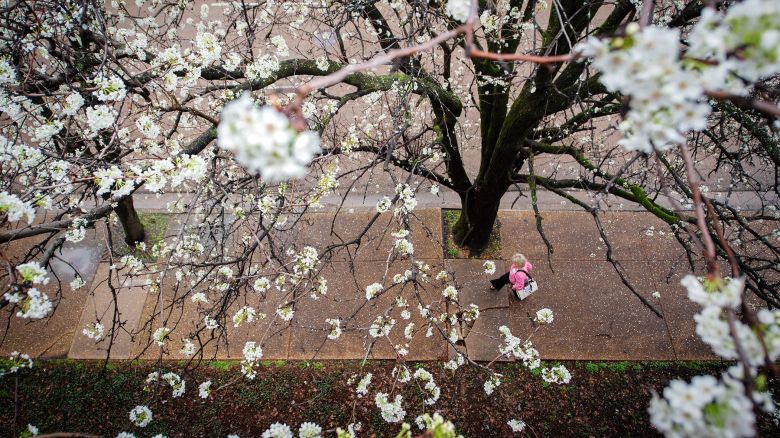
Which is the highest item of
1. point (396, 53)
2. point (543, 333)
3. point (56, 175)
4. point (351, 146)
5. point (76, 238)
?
point (396, 53)

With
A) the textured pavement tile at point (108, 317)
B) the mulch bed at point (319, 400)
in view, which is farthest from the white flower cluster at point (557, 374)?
the textured pavement tile at point (108, 317)

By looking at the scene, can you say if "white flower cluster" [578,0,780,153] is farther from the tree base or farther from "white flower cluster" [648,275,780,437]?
the tree base

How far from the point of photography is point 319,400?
5.27 meters

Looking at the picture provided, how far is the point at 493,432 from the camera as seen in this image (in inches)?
195

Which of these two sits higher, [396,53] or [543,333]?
[396,53]

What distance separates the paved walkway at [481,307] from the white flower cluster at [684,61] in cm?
418

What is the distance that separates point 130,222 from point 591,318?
6662 millimetres

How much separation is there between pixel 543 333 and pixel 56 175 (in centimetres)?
543

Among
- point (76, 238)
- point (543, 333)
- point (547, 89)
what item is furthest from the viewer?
point (543, 333)

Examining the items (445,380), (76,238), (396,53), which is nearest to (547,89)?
(396,53)

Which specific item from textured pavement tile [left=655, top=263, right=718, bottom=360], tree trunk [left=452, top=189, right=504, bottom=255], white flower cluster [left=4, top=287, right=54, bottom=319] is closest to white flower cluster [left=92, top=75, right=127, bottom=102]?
white flower cluster [left=4, top=287, right=54, bottom=319]

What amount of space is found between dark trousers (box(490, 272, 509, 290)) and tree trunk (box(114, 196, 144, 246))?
16.7 feet

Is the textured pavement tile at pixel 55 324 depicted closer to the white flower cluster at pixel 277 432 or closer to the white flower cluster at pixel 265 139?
the white flower cluster at pixel 277 432

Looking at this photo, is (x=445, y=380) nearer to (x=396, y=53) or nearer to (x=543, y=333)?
(x=543, y=333)
